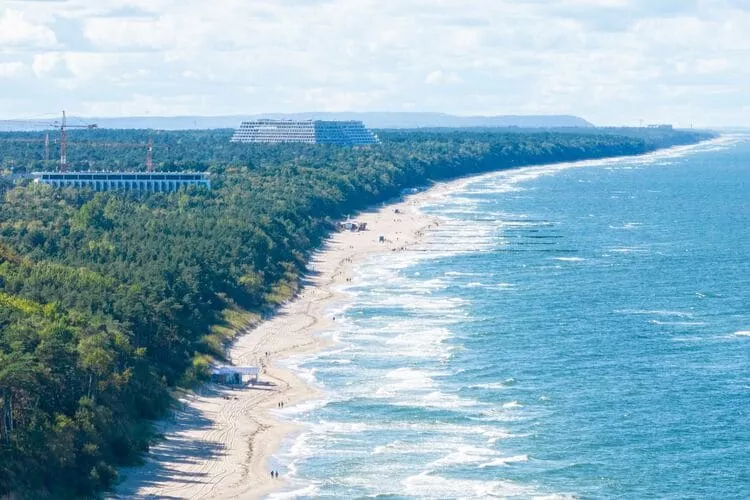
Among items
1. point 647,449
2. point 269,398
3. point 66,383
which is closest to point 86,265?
point 269,398

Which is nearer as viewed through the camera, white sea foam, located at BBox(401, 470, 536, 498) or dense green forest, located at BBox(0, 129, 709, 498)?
white sea foam, located at BBox(401, 470, 536, 498)

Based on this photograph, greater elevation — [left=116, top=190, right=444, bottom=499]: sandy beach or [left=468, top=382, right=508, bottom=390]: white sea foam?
[left=468, top=382, right=508, bottom=390]: white sea foam

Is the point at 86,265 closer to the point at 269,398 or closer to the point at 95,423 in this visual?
the point at 269,398

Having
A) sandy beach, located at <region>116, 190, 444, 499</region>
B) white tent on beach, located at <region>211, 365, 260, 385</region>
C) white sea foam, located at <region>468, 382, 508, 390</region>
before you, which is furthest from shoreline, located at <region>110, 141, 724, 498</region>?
white sea foam, located at <region>468, 382, 508, 390</region>

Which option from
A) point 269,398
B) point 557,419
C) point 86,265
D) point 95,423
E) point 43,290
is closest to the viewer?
point 95,423

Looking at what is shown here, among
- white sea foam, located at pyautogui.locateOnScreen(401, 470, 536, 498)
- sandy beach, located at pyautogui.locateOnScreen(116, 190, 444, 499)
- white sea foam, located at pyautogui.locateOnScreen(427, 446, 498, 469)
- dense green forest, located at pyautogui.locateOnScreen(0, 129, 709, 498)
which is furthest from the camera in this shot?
white sea foam, located at pyautogui.locateOnScreen(427, 446, 498, 469)

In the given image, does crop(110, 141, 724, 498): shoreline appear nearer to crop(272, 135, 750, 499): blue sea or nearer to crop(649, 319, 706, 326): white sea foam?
crop(272, 135, 750, 499): blue sea
